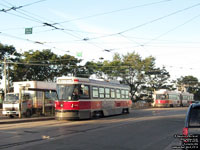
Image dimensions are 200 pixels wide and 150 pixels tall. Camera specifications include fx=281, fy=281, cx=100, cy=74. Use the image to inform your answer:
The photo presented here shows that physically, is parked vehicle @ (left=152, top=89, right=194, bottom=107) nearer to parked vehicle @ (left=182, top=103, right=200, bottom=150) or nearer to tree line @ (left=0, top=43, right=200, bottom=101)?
tree line @ (left=0, top=43, right=200, bottom=101)

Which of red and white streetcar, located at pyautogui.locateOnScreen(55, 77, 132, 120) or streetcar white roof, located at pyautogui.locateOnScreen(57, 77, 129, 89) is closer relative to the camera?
red and white streetcar, located at pyautogui.locateOnScreen(55, 77, 132, 120)

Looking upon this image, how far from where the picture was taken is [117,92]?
2691 centimetres

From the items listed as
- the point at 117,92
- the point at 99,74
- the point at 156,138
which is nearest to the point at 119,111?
the point at 117,92

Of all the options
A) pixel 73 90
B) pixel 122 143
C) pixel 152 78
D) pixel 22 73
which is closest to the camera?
pixel 122 143

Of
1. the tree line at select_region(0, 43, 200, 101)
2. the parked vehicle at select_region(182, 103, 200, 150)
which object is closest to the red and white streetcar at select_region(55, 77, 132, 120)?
the parked vehicle at select_region(182, 103, 200, 150)

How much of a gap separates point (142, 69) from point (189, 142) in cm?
5339

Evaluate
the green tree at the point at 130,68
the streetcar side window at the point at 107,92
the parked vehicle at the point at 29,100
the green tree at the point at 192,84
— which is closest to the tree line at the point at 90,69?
the green tree at the point at 130,68

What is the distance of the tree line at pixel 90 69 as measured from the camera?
Result: 4628cm

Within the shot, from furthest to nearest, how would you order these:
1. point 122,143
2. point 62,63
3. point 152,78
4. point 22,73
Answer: point 152,78 < point 62,63 < point 22,73 < point 122,143

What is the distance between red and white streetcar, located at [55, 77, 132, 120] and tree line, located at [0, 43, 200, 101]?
20.1 m

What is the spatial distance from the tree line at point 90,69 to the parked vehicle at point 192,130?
1435 inches

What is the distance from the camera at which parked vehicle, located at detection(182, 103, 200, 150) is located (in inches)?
230

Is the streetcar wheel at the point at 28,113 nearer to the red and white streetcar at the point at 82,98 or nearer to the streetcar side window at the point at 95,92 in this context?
the red and white streetcar at the point at 82,98

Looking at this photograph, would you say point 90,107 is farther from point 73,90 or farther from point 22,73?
point 22,73
